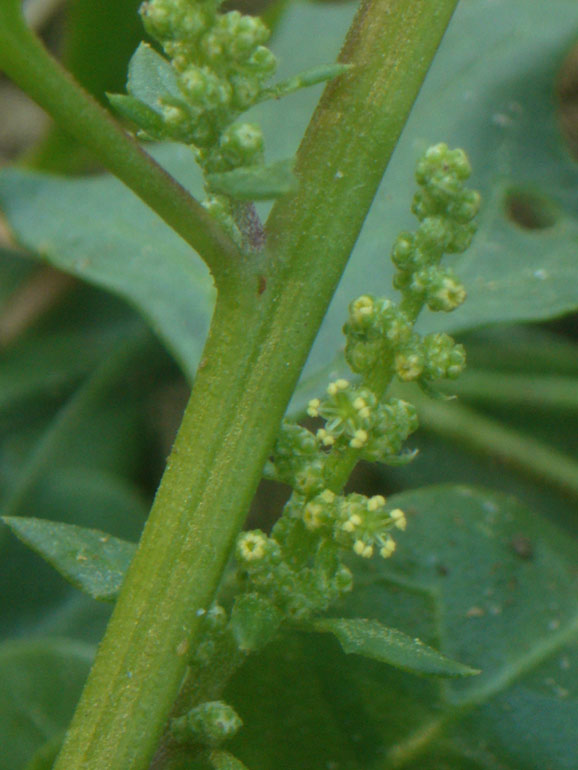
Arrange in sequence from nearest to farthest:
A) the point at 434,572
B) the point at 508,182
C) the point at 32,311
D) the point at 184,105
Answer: the point at 184,105, the point at 434,572, the point at 508,182, the point at 32,311

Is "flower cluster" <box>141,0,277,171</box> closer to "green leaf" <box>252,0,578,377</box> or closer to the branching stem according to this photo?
the branching stem

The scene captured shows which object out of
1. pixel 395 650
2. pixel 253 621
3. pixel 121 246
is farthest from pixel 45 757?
pixel 121 246

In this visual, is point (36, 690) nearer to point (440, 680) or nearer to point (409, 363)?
point (440, 680)

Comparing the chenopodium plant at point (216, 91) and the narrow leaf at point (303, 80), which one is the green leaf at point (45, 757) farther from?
the narrow leaf at point (303, 80)

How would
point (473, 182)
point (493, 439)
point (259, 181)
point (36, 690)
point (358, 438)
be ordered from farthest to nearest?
point (493, 439) → point (473, 182) → point (36, 690) → point (358, 438) → point (259, 181)

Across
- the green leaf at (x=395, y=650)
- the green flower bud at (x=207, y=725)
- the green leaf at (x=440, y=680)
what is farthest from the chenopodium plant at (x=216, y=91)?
the green leaf at (x=440, y=680)

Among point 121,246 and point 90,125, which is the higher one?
point 90,125

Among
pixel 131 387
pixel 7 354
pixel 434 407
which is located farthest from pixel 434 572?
pixel 7 354

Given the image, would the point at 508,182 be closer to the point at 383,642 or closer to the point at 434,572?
the point at 434,572
